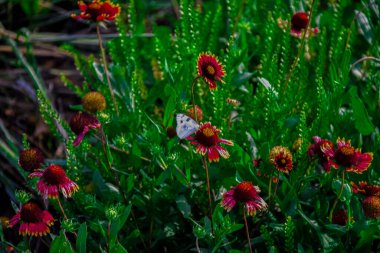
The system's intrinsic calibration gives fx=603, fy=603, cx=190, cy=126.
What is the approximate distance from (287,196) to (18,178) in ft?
3.40

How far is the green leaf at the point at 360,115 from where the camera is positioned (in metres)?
1.55

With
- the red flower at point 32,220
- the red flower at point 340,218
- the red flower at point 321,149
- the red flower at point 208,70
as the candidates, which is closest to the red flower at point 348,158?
the red flower at point 321,149

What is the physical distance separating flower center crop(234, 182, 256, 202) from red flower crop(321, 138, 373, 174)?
0.63 feet

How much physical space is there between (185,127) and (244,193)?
192 mm

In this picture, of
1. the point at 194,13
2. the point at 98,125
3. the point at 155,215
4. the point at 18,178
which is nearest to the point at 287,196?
the point at 155,215

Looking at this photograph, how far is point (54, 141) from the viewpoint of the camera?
2.34 meters

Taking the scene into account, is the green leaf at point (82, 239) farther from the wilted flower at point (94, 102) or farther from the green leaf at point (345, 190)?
the green leaf at point (345, 190)

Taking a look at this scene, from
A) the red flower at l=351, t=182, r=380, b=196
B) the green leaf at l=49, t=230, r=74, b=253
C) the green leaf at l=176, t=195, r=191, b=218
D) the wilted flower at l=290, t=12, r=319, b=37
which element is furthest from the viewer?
the wilted flower at l=290, t=12, r=319, b=37

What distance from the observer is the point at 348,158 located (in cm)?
131

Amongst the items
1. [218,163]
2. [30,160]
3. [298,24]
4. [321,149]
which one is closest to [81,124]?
[30,160]

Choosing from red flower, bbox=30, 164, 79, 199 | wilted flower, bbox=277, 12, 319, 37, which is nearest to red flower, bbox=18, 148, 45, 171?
red flower, bbox=30, 164, 79, 199

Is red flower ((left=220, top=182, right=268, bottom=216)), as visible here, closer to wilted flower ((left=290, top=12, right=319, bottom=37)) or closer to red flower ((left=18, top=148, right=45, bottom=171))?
red flower ((left=18, top=148, right=45, bottom=171))

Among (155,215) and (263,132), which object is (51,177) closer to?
(155,215)

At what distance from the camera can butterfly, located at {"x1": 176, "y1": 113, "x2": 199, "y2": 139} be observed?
50.8 inches
